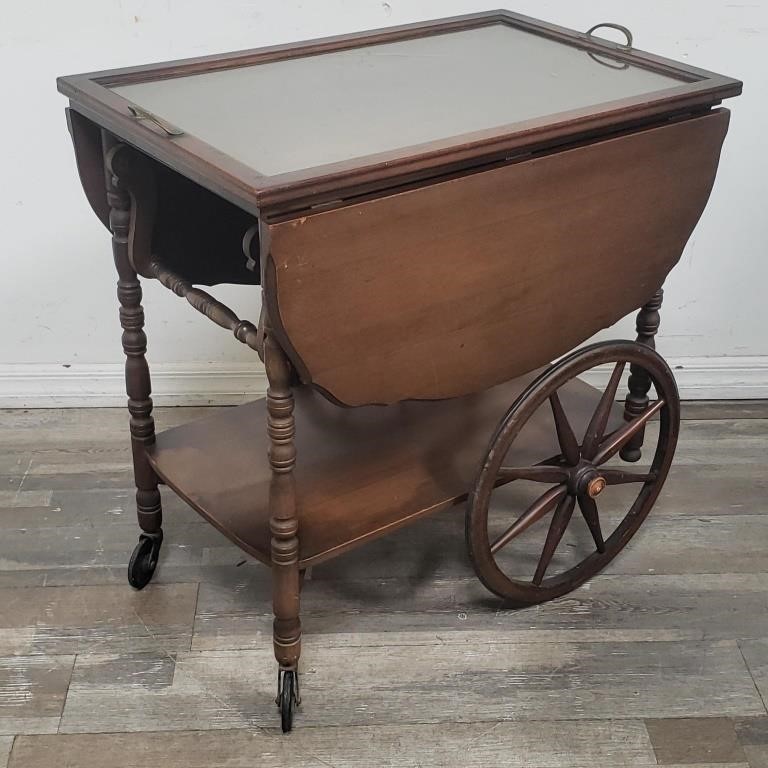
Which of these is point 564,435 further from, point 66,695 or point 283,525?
point 66,695

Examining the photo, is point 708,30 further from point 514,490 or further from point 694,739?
point 694,739

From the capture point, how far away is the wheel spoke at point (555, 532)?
1.96m

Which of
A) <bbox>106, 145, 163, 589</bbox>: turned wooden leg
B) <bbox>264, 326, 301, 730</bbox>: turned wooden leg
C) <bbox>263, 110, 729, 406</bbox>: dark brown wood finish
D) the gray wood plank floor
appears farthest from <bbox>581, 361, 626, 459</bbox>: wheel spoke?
<bbox>106, 145, 163, 589</bbox>: turned wooden leg

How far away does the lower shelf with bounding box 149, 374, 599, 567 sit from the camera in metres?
1.85

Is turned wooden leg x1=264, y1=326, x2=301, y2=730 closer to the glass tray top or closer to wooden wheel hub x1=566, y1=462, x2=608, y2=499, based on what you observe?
the glass tray top

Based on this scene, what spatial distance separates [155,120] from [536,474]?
2.78ft

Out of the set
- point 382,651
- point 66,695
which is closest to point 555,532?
point 382,651

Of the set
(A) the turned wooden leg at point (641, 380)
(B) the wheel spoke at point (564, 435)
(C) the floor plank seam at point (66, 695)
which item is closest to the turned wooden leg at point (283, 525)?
(C) the floor plank seam at point (66, 695)

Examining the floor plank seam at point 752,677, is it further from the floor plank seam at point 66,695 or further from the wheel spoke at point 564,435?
the floor plank seam at point 66,695

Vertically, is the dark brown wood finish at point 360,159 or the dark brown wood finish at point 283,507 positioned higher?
the dark brown wood finish at point 360,159

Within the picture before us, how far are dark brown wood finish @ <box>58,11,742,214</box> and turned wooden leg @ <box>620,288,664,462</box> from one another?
0.39m

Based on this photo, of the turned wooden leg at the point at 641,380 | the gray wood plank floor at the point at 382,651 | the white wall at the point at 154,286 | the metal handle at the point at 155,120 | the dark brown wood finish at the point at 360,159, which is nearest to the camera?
the dark brown wood finish at the point at 360,159

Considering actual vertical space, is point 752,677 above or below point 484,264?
below

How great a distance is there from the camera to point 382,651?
1975mm
